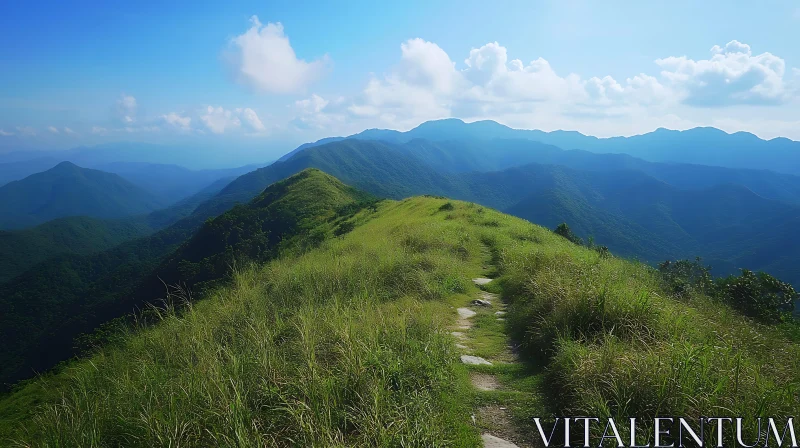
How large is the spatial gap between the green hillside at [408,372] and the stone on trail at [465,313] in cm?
36

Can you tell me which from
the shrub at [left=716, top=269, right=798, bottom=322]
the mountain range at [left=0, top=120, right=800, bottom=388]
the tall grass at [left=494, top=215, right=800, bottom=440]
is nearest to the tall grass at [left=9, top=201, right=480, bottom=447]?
the tall grass at [left=494, top=215, right=800, bottom=440]

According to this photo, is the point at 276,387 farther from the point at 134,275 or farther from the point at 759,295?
the point at 134,275

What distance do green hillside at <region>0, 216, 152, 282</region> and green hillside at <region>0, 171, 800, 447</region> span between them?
156549mm

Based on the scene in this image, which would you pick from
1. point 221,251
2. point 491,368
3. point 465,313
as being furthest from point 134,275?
point 491,368

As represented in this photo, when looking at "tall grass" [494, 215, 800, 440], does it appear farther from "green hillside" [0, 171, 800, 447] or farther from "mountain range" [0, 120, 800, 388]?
"mountain range" [0, 120, 800, 388]

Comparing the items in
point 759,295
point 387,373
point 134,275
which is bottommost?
point 134,275

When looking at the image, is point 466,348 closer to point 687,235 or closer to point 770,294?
point 770,294

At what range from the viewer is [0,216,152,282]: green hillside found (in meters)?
137

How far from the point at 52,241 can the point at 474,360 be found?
212 metres

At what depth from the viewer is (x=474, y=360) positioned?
6465mm

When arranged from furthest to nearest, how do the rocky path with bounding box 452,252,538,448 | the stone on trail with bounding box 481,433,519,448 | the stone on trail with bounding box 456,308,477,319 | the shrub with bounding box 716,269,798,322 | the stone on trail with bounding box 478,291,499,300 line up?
the stone on trail with bounding box 478,291,499,300 < the shrub with bounding box 716,269,798,322 < the stone on trail with bounding box 456,308,477,319 < the rocky path with bounding box 452,252,538,448 < the stone on trail with bounding box 481,433,519,448

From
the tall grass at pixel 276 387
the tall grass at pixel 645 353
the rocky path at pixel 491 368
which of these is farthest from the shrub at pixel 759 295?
the tall grass at pixel 276 387

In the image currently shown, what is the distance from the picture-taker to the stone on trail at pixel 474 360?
6.30 meters

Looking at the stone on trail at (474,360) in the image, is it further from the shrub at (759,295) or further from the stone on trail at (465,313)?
the shrub at (759,295)
